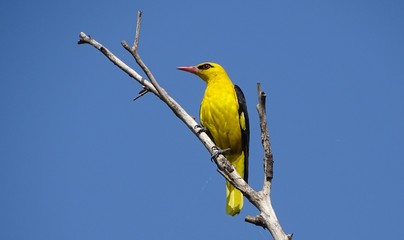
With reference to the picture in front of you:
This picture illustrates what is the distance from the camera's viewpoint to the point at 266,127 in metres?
4.68

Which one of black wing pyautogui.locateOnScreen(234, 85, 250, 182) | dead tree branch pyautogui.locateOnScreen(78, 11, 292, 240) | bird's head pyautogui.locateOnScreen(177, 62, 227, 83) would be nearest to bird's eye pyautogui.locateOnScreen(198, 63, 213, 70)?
bird's head pyautogui.locateOnScreen(177, 62, 227, 83)

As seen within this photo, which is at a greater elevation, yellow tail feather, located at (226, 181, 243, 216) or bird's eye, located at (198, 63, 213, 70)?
bird's eye, located at (198, 63, 213, 70)

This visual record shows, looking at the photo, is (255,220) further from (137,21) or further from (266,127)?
(137,21)

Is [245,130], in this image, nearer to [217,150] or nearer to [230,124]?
[230,124]

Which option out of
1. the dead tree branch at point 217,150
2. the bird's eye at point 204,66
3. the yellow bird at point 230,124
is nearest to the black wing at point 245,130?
the yellow bird at point 230,124

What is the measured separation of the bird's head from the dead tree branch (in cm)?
164

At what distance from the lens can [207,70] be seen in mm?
6969

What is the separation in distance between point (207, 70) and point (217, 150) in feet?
6.28

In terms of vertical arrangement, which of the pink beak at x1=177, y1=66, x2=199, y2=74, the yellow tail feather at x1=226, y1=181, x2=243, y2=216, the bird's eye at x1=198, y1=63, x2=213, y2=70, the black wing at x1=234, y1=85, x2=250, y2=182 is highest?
the bird's eye at x1=198, y1=63, x2=213, y2=70

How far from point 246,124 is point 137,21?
2.00 m

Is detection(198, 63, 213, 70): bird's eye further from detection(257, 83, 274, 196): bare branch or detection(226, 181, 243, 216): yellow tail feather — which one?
detection(257, 83, 274, 196): bare branch

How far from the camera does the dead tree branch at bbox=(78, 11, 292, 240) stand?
4316 mm

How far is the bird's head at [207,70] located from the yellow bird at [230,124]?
33 cm

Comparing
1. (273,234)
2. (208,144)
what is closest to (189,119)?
(208,144)
